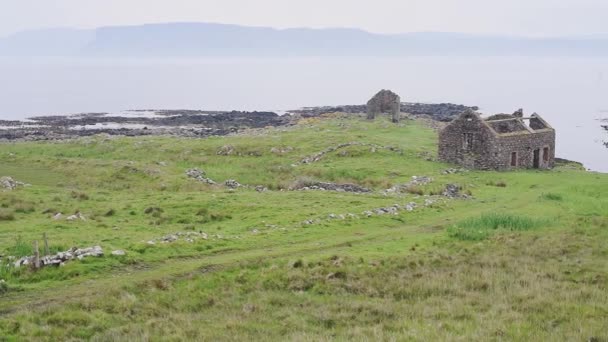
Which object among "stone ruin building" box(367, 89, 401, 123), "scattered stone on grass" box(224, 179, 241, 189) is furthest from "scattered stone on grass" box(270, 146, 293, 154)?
"stone ruin building" box(367, 89, 401, 123)

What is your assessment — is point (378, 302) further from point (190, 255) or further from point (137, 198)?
point (137, 198)

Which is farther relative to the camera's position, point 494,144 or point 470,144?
point 470,144

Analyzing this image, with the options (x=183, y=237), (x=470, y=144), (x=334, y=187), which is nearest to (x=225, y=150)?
(x=334, y=187)

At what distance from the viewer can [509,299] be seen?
66.4 ft

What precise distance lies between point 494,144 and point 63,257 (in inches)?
1512

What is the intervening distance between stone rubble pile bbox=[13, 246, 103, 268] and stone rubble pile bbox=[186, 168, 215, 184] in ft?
86.2

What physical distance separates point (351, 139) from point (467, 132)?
57.0ft

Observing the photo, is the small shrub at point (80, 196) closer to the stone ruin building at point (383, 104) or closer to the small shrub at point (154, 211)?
the small shrub at point (154, 211)

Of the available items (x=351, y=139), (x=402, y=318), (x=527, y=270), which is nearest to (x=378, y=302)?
(x=402, y=318)

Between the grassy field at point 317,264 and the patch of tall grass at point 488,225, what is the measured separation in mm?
95

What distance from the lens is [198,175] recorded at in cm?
5462

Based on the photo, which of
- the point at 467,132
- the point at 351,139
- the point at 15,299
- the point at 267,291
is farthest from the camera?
the point at 351,139

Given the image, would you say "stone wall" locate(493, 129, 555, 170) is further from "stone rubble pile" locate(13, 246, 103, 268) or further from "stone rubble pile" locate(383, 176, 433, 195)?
"stone rubble pile" locate(13, 246, 103, 268)

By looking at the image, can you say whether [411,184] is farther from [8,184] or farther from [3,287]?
[3,287]
